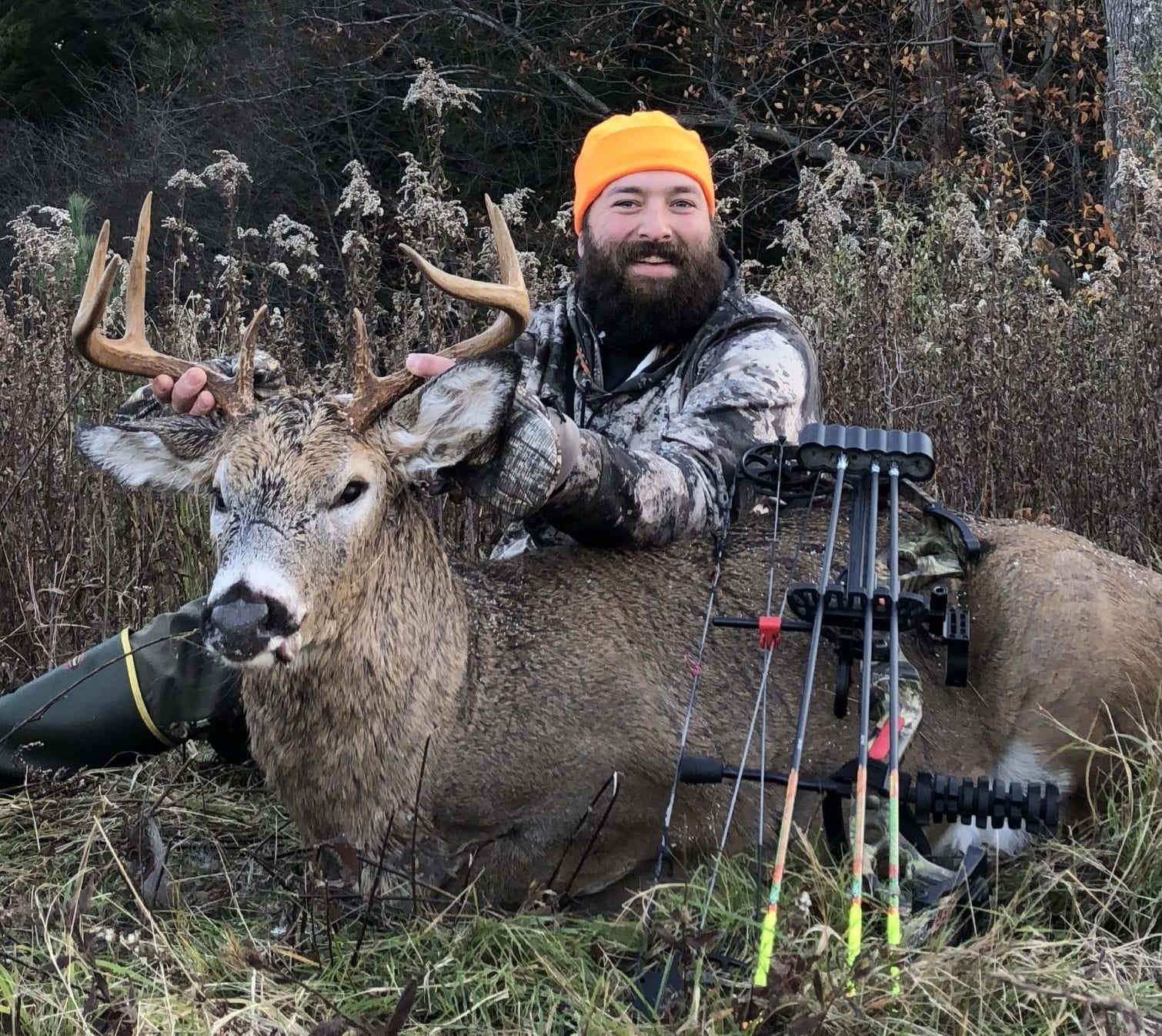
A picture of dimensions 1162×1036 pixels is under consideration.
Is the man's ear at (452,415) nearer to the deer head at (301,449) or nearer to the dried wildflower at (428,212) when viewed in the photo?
the deer head at (301,449)

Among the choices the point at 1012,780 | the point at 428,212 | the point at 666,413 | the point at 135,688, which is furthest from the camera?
the point at 428,212

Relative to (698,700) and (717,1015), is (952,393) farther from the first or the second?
(717,1015)

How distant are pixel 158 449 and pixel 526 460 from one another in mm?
970

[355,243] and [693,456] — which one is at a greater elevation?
[355,243]

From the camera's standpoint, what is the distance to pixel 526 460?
3297mm

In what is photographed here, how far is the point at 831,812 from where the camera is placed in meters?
3.00

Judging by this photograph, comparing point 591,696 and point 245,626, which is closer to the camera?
point 245,626

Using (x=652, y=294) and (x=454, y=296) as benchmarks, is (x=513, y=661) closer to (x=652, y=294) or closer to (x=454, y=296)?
(x=454, y=296)

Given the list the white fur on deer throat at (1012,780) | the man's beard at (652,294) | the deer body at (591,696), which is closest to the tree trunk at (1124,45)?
the man's beard at (652,294)

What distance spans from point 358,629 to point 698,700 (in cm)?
90

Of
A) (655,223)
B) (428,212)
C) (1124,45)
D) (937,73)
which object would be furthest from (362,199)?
(937,73)

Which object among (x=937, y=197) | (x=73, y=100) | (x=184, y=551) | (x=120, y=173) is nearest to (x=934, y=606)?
(x=184, y=551)

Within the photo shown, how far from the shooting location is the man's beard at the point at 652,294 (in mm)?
4484

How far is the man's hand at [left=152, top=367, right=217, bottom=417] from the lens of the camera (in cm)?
345
